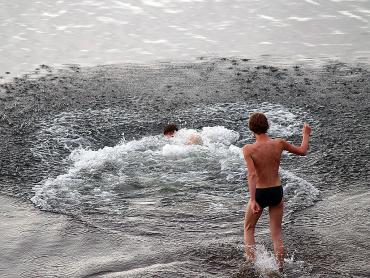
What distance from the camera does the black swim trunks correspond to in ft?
26.8

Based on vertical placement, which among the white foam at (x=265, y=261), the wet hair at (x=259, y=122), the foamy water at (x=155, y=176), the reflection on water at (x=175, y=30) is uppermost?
the reflection on water at (x=175, y=30)

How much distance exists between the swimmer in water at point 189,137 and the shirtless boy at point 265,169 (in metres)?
5.32

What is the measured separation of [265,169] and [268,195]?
35 cm

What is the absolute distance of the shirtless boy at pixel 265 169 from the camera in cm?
805

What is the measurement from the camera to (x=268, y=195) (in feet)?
26.8

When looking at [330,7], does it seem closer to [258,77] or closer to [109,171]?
[258,77]

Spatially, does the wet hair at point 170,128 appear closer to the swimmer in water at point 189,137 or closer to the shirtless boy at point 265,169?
the swimmer in water at point 189,137

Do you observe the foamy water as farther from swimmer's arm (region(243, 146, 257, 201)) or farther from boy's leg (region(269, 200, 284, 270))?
swimmer's arm (region(243, 146, 257, 201))

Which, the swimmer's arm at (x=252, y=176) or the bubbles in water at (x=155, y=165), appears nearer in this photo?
the swimmer's arm at (x=252, y=176)

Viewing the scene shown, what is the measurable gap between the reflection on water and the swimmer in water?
7.10 m

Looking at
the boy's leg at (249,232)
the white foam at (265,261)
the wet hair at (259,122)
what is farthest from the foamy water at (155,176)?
the wet hair at (259,122)

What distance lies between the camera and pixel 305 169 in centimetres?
1219

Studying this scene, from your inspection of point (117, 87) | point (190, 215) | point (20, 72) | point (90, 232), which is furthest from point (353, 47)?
point (90, 232)

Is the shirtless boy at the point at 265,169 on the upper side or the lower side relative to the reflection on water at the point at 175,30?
lower
